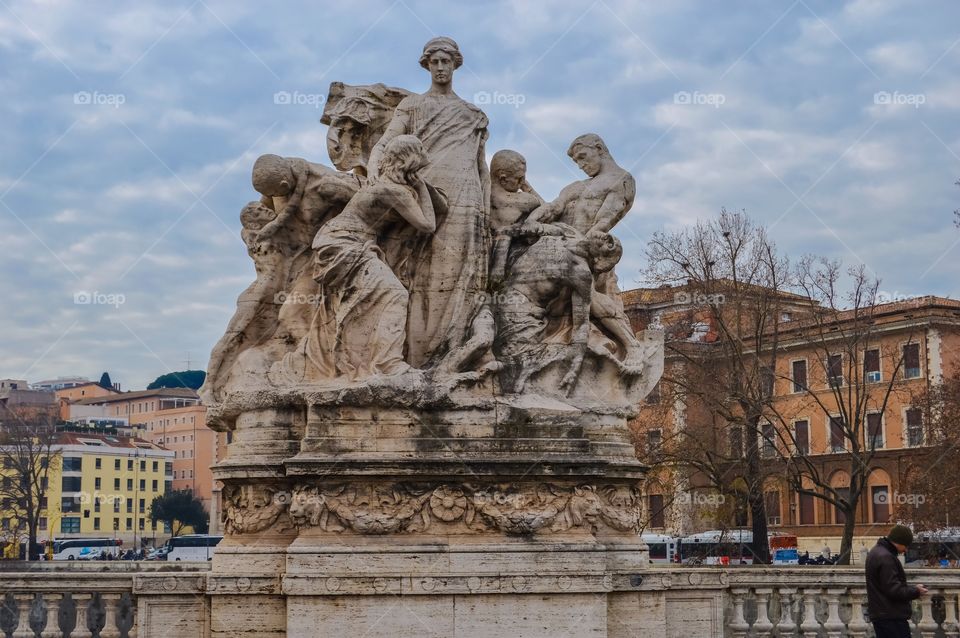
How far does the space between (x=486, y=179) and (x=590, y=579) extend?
4.13m

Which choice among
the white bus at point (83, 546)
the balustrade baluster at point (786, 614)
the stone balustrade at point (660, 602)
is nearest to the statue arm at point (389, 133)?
the stone balustrade at point (660, 602)

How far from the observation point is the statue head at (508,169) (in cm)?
1271

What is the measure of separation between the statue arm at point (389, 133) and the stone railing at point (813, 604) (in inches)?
200

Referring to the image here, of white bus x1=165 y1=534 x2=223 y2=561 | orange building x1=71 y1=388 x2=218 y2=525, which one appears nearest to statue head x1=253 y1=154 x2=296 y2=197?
white bus x1=165 y1=534 x2=223 y2=561

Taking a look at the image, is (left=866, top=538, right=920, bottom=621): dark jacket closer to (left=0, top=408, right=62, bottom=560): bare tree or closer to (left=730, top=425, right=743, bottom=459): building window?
(left=730, top=425, right=743, bottom=459): building window

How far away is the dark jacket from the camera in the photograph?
380 inches

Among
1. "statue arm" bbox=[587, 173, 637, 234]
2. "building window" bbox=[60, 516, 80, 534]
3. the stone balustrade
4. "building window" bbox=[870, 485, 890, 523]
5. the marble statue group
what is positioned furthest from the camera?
"building window" bbox=[60, 516, 80, 534]

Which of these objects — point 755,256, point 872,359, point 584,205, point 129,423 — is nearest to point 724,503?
point 755,256

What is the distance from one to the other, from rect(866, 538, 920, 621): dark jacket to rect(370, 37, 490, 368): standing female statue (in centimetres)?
410

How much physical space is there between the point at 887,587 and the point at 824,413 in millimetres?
36251

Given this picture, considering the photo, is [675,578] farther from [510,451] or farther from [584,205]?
[584,205]

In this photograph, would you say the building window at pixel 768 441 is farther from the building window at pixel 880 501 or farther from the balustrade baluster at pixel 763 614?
the balustrade baluster at pixel 763 614

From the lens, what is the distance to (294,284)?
1215 centimetres

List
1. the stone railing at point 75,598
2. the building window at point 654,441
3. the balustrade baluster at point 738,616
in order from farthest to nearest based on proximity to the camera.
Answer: the building window at point 654,441 < the balustrade baluster at point 738,616 < the stone railing at point 75,598
